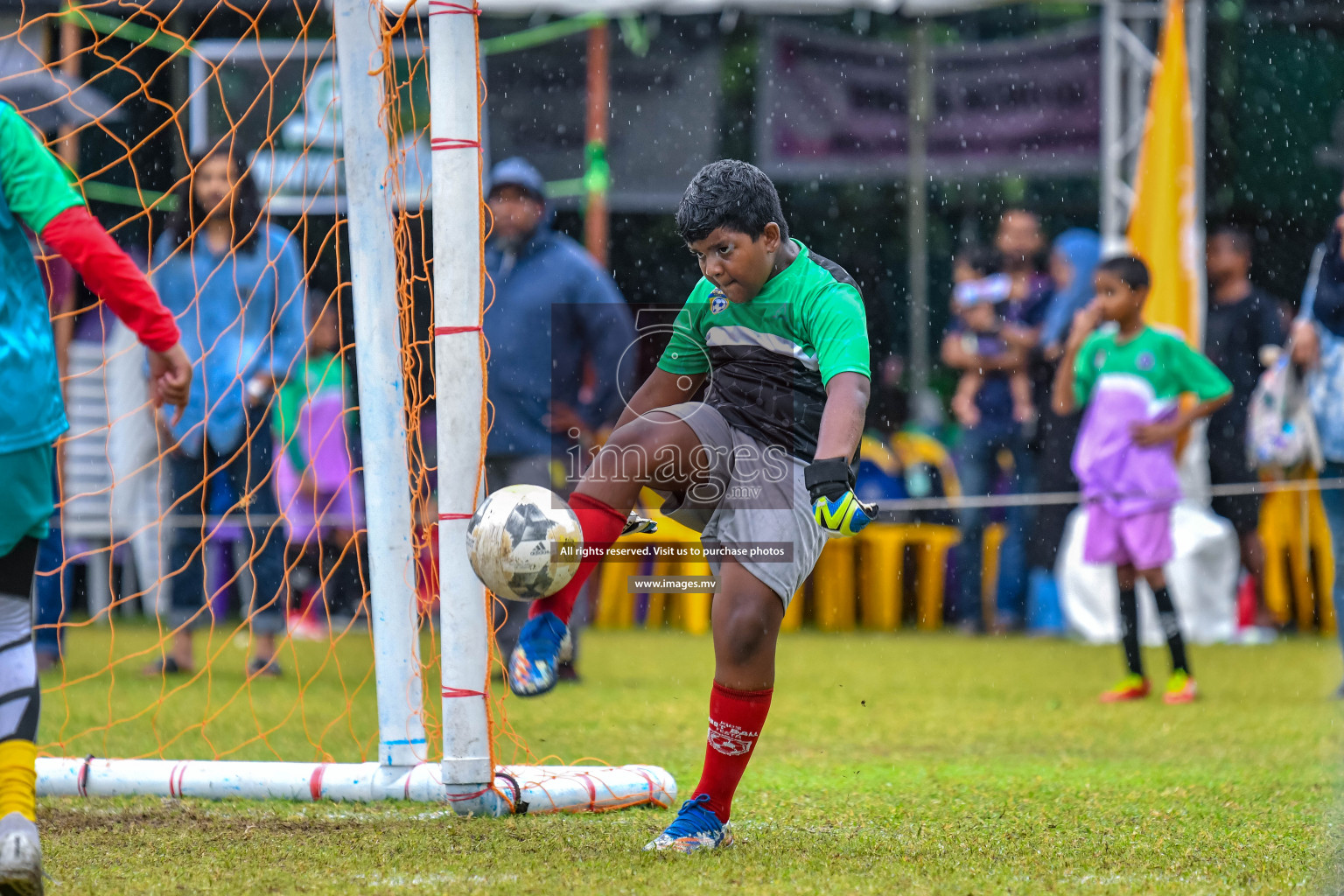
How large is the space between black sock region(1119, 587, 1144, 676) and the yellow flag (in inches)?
128

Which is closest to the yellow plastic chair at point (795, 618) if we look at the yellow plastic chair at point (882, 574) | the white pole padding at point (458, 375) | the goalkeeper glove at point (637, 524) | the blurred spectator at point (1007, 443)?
the yellow plastic chair at point (882, 574)

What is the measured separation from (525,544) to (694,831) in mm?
831

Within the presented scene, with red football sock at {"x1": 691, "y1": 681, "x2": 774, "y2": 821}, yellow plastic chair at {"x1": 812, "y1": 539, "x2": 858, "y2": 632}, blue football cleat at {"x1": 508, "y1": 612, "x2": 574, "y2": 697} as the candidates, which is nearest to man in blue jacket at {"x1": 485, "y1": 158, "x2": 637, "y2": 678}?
red football sock at {"x1": 691, "y1": 681, "x2": 774, "y2": 821}

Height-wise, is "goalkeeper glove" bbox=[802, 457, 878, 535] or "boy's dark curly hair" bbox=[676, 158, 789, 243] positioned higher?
"boy's dark curly hair" bbox=[676, 158, 789, 243]

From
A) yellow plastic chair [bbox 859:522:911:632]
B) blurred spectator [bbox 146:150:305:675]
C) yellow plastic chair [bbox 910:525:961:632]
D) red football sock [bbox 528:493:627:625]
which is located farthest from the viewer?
yellow plastic chair [bbox 910:525:961:632]

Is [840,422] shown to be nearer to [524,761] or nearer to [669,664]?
[524,761]

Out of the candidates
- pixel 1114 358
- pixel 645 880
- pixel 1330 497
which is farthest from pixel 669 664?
pixel 645 880

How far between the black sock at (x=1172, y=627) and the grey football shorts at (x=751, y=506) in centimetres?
408

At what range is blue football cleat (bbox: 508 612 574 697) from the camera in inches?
127

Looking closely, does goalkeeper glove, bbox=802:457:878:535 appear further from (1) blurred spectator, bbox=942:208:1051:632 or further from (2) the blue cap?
(1) blurred spectator, bbox=942:208:1051:632

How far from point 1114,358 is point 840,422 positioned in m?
4.81

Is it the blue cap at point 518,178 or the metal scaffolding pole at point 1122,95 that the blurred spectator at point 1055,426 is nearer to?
the metal scaffolding pole at point 1122,95

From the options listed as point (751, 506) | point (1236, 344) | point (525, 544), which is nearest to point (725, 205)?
point (751, 506)

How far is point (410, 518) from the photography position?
439 cm
